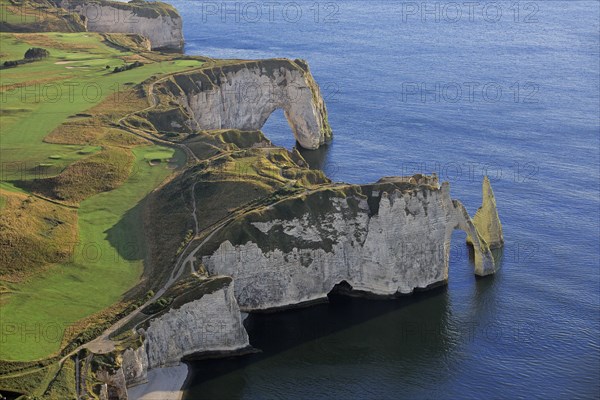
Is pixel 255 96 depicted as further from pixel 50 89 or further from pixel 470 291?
pixel 470 291

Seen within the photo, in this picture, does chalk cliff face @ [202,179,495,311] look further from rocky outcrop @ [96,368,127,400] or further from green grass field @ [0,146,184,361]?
rocky outcrop @ [96,368,127,400]

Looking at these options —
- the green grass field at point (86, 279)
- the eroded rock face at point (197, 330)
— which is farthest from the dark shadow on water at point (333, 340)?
the green grass field at point (86, 279)

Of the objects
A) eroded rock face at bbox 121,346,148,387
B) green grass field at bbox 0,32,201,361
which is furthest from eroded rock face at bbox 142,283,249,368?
green grass field at bbox 0,32,201,361

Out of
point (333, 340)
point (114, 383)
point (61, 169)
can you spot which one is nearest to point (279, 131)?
point (61, 169)

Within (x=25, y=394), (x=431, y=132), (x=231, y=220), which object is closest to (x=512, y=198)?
(x=431, y=132)

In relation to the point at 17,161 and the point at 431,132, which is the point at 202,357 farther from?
the point at 431,132

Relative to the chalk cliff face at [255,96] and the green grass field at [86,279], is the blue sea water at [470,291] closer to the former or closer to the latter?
the chalk cliff face at [255,96]
